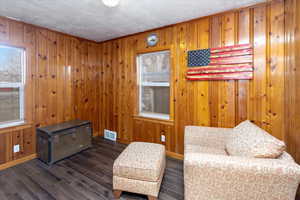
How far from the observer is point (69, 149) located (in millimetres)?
2717

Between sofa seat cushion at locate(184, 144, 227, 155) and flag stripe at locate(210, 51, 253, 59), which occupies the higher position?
flag stripe at locate(210, 51, 253, 59)

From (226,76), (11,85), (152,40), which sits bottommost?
(11,85)

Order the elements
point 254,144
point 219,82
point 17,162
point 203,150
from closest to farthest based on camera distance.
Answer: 1. point 254,144
2. point 203,150
3. point 219,82
4. point 17,162

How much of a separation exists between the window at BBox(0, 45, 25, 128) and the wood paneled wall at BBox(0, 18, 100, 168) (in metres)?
0.12

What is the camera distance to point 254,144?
1.35 meters

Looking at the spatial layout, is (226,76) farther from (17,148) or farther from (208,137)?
(17,148)

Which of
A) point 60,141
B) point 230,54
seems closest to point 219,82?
point 230,54

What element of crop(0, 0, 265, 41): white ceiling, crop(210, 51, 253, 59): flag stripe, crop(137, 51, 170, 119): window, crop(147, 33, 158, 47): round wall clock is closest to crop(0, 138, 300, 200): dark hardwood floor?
crop(137, 51, 170, 119): window

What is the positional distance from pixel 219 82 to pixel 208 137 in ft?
2.93

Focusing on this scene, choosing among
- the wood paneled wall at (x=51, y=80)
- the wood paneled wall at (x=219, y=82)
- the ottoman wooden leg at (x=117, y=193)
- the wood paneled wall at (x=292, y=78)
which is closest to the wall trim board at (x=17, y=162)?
the wood paneled wall at (x=51, y=80)

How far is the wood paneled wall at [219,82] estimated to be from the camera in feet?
6.52

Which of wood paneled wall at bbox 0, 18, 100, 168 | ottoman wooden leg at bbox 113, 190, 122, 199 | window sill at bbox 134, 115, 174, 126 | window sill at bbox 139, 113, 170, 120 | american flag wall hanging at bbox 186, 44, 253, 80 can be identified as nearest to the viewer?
ottoman wooden leg at bbox 113, 190, 122, 199

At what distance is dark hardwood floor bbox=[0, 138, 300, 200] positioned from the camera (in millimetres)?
1762

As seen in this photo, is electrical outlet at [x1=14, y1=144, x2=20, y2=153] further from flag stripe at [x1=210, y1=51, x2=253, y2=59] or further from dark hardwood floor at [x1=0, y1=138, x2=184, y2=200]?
flag stripe at [x1=210, y1=51, x2=253, y2=59]
